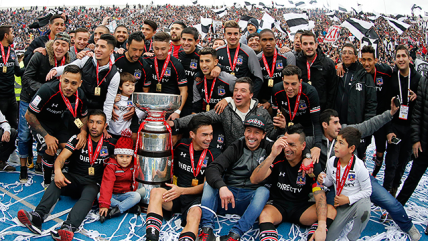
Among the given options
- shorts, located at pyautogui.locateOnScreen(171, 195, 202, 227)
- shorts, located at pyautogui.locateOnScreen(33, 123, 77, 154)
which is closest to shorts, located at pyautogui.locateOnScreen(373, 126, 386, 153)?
shorts, located at pyautogui.locateOnScreen(171, 195, 202, 227)

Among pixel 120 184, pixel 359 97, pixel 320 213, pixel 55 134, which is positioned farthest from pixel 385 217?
pixel 55 134

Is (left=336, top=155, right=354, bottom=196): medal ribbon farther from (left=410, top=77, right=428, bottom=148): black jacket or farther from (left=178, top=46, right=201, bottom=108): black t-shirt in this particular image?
(left=178, top=46, right=201, bottom=108): black t-shirt

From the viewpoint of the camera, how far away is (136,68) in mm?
5242

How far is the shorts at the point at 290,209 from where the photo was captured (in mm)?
4074

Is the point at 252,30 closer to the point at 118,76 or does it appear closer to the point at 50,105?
the point at 118,76

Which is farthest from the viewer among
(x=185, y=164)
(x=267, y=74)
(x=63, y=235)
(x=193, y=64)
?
(x=267, y=74)

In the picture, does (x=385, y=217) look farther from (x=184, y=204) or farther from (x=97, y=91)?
(x=97, y=91)

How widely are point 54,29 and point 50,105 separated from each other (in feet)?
8.60

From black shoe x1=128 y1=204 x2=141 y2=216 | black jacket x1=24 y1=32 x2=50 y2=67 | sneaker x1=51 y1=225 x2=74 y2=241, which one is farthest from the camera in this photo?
black jacket x1=24 y1=32 x2=50 y2=67

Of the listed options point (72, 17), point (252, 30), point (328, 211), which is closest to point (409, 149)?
point (328, 211)

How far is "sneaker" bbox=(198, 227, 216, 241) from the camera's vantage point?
3.63 metres

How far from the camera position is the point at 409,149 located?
5207 mm

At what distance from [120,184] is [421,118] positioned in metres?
4.75

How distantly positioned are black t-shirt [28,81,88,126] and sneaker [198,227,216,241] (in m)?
2.74
